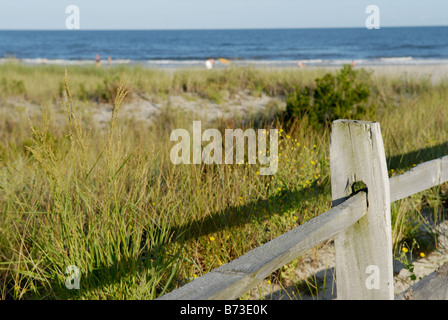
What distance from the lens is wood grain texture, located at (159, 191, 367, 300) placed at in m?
1.24

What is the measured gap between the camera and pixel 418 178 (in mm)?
2326

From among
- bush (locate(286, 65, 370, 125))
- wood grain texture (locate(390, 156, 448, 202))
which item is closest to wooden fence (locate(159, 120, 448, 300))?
wood grain texture (locate(390, 156, 448, 202))

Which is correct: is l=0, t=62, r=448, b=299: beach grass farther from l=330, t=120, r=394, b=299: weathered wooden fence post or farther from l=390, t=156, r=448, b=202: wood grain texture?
l=390, t=156, r=448, b=202: wood grain texture

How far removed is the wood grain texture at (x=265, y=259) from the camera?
4.06 ft

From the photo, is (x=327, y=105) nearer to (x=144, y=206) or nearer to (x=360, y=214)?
(x=144, y=206)

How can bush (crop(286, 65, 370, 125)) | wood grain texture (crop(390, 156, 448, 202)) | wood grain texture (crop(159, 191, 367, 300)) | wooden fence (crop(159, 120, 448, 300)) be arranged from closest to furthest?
wood grain texture (crop(159, 191, 367, 300))
wooden fence (crop(159, 120, 448, 300))
wood grain texture (crop(390, 156, 448, 202))
bush (crop(286, 65, 370, 125))

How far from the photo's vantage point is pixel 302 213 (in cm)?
350

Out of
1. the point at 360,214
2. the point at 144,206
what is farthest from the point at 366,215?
the point at 144,206

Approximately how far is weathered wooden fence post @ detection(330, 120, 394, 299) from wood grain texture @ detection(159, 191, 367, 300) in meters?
0.06

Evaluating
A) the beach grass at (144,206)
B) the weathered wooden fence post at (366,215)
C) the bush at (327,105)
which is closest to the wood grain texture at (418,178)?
the weathered wooden fence post at (366,215)

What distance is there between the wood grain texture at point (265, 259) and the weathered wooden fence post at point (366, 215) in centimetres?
6

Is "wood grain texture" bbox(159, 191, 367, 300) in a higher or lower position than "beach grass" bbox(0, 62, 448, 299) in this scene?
higher

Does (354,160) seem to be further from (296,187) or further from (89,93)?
(89,93)

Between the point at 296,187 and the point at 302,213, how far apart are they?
0.80 ft
